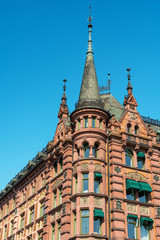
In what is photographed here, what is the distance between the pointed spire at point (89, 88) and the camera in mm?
49562

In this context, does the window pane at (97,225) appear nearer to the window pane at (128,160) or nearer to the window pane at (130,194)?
the window pane at (130,194)

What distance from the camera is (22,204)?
2502 inches

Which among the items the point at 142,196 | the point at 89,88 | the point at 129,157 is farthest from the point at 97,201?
the point at 89,88

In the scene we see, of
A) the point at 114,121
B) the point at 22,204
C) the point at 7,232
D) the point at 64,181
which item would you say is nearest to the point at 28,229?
the point at 22,204

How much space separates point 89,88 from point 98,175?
1287 cm

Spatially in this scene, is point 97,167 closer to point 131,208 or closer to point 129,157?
point 129,157

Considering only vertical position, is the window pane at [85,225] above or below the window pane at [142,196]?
below

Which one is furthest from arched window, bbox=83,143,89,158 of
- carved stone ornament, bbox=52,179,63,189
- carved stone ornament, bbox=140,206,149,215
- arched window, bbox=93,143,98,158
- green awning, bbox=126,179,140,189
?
carved stone ornament, bbox=140,206,149,215

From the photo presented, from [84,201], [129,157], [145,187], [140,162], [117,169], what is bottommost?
[84,201]

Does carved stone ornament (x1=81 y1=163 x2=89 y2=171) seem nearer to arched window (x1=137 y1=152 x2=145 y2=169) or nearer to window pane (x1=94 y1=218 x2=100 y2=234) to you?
window pane (x1=94 y1=218 x2=100 y2=234)

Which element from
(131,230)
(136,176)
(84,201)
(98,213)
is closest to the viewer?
(98,213)

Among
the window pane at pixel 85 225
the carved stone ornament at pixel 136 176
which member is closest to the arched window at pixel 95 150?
the carved stone ornament at pixel 136 176

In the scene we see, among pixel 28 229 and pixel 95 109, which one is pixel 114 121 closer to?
pixel 95 109

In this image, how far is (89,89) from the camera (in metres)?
51.7
